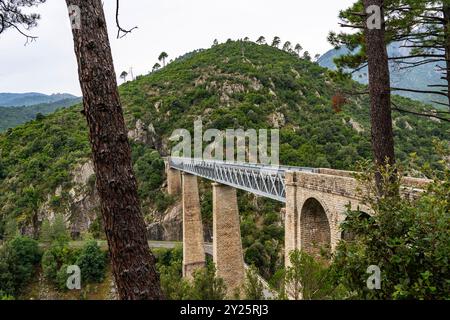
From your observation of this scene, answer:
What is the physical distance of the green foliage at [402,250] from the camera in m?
2.78

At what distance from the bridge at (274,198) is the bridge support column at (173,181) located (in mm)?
3002

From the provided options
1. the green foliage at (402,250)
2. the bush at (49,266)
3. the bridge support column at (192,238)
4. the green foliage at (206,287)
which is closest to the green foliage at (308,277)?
the green foliage at (206,287)

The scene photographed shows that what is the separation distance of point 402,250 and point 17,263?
1409 inches

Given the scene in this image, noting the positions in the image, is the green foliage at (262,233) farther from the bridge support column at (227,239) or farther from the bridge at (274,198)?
the bridge support column at (227,239)

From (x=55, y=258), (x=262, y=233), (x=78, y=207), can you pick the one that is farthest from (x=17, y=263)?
(x=262, y=233)

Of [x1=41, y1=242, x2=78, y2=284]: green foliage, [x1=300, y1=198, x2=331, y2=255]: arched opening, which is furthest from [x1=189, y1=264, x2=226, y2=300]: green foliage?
[x1=41, y1=242, x2=78, y2=284]: green foliage

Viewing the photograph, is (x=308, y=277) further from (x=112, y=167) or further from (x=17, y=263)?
(x=17, y=263)

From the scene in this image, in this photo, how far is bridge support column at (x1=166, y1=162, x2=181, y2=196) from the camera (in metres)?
39.4

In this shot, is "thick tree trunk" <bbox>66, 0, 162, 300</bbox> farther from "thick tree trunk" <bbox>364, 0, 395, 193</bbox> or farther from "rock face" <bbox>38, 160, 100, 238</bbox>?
"rock face" <bbox>38, 160, 100, 238</bbox>

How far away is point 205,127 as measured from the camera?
45.9 m
